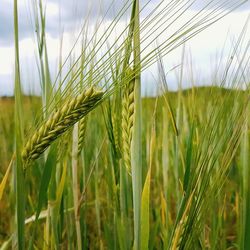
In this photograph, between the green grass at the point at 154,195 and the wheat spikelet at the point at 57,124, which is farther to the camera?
the green grass at the point at 154,195

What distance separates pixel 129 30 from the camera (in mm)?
617

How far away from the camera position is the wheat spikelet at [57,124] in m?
0.60

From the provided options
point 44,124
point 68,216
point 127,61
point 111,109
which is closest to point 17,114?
point 44,124

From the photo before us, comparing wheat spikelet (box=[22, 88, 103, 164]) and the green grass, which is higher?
wheat spikelet (box=[22, 88, 103, 164])

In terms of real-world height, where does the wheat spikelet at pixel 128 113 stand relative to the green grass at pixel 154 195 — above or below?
above

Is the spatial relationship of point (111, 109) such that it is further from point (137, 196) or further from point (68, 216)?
point (68, 216)

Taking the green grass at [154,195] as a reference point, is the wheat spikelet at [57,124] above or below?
above

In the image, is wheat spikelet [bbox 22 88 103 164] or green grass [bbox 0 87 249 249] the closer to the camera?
wheat spikelet [bbox 22 88 103 164]

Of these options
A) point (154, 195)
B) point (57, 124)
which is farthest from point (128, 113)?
point (154, 195)

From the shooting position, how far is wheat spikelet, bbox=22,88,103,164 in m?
0.60

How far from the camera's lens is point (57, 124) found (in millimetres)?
625

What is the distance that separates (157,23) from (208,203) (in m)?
0.25

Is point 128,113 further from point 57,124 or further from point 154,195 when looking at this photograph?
point 154,195

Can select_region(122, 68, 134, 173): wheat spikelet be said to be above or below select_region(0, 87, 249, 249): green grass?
above
